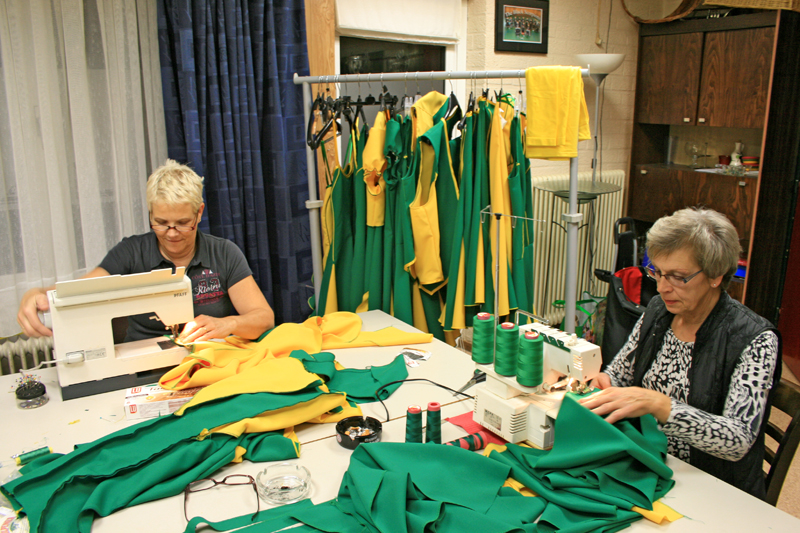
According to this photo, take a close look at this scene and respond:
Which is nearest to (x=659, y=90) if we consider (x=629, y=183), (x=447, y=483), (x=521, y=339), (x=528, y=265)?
(x=629, y=183)

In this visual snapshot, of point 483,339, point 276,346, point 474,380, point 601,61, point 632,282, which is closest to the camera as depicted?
point 483,339

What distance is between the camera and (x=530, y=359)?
1.38 m

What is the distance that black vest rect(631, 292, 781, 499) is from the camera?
4.76 ft

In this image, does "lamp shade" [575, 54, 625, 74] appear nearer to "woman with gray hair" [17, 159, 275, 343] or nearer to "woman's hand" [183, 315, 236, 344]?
"woman with gray hair" [17, 159, 275, 343]

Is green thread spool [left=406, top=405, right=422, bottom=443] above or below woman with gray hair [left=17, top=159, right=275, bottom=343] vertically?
below

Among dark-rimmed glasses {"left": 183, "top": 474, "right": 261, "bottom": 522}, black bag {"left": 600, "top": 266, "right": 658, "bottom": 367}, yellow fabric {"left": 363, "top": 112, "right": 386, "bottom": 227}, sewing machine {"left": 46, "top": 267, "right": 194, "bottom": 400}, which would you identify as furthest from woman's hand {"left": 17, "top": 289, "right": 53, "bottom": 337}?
black bag {"left": 600, "top": 266, "right": 658, "bottom": 367}

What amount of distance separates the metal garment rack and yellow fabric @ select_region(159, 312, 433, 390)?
0.58m

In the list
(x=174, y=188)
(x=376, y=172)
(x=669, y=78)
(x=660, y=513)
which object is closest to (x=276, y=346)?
(x=174, y=188)

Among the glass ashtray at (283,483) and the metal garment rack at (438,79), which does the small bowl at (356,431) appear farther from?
the metal garment rack at (438,79)

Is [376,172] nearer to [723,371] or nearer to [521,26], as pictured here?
[723,371]

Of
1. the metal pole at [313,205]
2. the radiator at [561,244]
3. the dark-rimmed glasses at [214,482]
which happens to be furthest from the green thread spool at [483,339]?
the radiator at [561,244]

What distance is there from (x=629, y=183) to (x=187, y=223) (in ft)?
11.1

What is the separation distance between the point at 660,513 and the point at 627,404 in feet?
0.79

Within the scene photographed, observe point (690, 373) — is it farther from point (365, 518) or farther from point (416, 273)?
point (416, 273)
